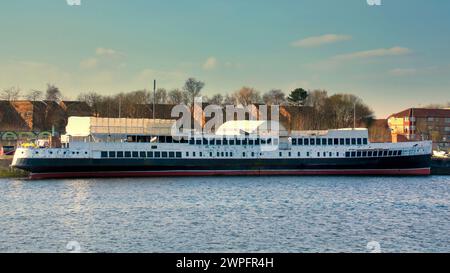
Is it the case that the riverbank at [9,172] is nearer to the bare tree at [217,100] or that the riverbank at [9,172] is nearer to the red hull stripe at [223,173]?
the red hull stripe at [223,173]

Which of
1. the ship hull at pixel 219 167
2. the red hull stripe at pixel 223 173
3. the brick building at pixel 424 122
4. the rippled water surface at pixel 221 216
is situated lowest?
the rippled water surface at pixel 221 216

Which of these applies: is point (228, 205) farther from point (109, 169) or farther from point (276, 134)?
point (276, 134)

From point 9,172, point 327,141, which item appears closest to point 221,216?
point 9,172

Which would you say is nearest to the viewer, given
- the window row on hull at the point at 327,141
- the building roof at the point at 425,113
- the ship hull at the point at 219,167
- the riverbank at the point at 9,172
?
the ship hull at the point at 219,167

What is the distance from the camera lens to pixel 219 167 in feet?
232

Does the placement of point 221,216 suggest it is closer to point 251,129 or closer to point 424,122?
point 251,129

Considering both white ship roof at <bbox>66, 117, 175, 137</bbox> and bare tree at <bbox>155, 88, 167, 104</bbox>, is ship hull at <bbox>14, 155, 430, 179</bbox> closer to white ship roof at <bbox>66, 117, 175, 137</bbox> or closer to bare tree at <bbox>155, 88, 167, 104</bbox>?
white ship roof at <bbox>66, 117, 175, 137</bbox>

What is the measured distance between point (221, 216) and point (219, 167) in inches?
1277

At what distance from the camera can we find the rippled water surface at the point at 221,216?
3016 centimetres

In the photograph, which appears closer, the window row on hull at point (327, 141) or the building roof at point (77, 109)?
the window row on hull at point (327, 141)

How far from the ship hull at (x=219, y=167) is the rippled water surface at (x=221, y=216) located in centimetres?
556

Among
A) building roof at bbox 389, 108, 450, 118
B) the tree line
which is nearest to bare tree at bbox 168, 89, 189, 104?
the tree line

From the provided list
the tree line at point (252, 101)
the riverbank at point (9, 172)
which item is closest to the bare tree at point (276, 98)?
the tree line at point (252, 101)

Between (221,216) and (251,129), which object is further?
(251,129)
